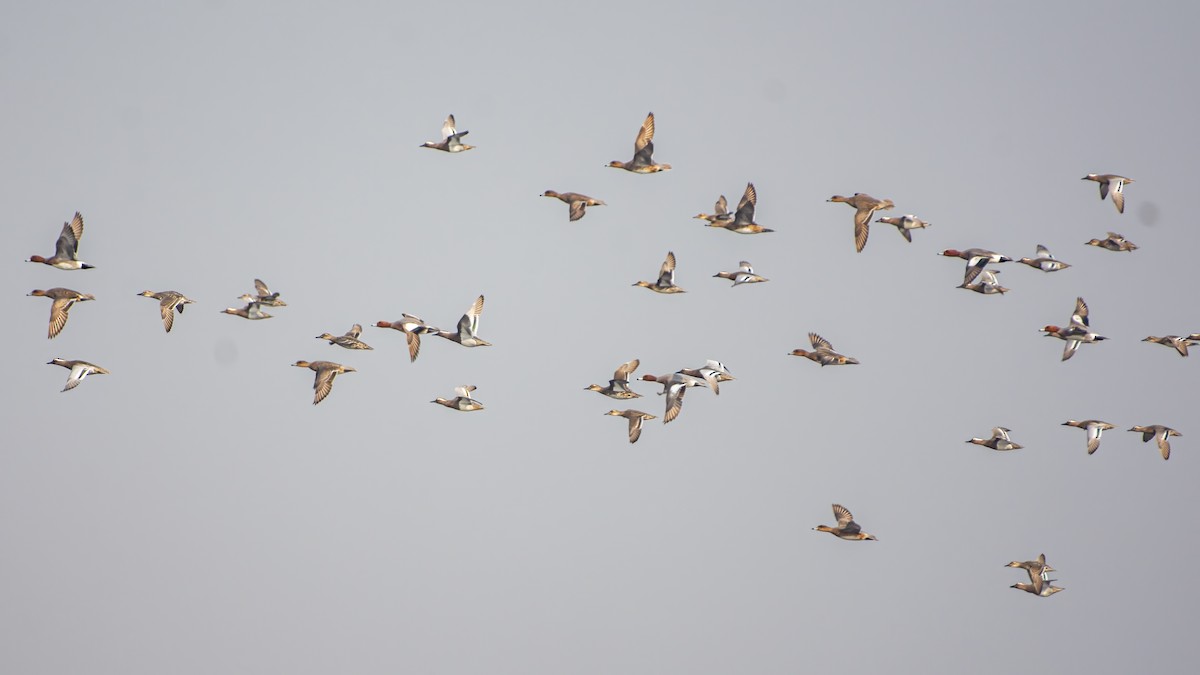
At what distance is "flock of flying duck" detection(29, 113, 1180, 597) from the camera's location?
62.5m

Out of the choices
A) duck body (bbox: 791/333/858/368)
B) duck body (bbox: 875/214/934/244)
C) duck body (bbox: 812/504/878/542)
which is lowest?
duck body (bbox: 812/504/878/542)

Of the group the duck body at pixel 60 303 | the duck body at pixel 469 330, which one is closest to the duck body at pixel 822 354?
the duck body at pixel 469 330

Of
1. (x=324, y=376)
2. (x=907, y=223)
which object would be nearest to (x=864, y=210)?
(x=907, y=223)

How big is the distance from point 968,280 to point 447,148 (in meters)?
17.3

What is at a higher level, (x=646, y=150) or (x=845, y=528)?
(x=646, y=150)

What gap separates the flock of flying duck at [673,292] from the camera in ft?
205

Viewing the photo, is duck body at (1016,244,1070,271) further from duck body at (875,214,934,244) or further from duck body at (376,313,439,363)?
duck body at (376,313,439,363)

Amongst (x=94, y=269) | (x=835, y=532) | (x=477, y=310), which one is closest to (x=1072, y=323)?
(x=835, y=532)

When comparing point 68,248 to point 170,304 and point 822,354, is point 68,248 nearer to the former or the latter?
point 170,304

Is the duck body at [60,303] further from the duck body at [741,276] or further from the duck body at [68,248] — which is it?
the duck body at [741,276]

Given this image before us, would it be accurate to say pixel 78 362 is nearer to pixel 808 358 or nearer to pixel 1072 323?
pixel 808 358

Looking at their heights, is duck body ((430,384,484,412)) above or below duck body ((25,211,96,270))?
below

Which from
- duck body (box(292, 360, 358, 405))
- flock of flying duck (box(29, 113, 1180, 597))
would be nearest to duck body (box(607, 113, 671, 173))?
flock of flying duck (box(29, 113, 1180, 597))

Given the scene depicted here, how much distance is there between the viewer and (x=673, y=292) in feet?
213
